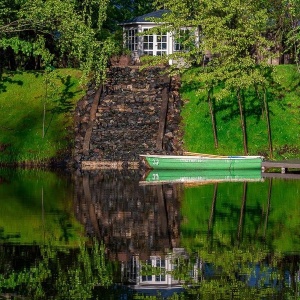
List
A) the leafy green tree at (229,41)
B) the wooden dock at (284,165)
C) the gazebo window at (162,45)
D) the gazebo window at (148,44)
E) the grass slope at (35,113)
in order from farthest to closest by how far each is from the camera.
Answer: the gazebo window at (148,44) → the gazebo window at (162,45) → the grass slope at (35,113) → the leafy green tree at (229,41) → the wooden dock at (284,165)

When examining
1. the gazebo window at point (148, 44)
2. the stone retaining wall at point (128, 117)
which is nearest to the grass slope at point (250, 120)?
the stone retaining wall at point (128, 117)

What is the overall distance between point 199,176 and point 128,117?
10.9m

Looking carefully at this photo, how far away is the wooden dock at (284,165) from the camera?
47.7 metres

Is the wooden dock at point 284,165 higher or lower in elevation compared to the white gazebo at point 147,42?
lower

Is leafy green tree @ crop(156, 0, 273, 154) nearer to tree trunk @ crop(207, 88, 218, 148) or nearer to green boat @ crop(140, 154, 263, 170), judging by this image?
tree trunk @ crop(207, 88, 218, 148)

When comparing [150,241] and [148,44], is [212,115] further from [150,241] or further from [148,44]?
[150,241]

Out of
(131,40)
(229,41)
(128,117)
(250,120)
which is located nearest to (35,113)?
(128,117)

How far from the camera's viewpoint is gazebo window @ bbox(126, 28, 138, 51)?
67312 millimetres

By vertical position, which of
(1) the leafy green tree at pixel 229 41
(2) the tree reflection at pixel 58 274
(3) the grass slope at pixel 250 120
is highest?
(1) the leafy green tree at pixel 229 41

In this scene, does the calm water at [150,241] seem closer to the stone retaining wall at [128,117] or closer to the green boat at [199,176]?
the green boat at [199,176]

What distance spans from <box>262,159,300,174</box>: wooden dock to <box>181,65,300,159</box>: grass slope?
308cm

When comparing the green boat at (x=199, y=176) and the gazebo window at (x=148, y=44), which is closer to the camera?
the green boat at (x=199, y=176)

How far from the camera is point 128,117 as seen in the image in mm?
56031

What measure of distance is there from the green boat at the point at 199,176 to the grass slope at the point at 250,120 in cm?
513
